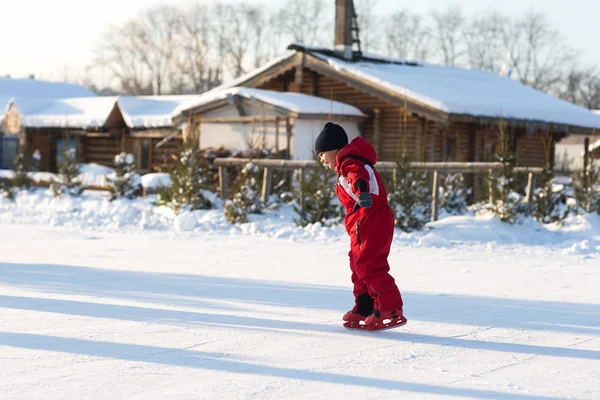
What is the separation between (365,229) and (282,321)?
940 mm

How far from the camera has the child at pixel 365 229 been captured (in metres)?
5.61

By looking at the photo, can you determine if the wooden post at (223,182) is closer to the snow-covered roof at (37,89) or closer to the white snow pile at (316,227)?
the white snow pile at (316,227)

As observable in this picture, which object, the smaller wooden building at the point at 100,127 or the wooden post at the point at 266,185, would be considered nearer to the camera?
the wooden post at the point at 266,185

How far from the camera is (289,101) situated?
21.1 metres

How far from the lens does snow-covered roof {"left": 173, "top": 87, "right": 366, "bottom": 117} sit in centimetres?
2072

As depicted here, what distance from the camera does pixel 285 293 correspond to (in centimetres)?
736

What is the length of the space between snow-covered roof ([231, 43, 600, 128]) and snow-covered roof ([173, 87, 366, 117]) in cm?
97

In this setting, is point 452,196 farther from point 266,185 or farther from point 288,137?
point 288,137

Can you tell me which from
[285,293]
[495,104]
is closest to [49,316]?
[285,293]

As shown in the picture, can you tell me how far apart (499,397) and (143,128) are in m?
25.7

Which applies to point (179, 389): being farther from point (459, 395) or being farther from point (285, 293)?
point (285, 293)

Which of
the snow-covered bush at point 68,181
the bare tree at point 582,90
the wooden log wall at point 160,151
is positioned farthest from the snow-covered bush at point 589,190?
the bare tree at point 582,90

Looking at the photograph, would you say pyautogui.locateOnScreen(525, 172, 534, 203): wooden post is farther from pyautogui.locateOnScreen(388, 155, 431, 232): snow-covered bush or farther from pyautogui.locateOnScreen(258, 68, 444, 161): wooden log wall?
→ pyautogui.locateOnScreen(258, 68, 444, 161): wooden log wall

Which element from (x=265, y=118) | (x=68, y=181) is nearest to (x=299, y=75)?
(x=265, y=118)
